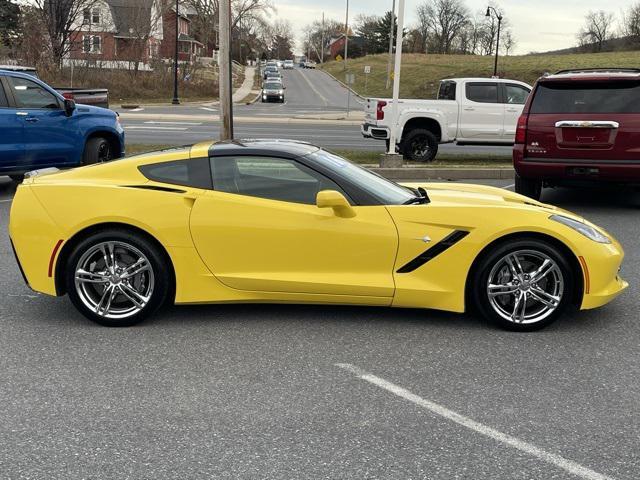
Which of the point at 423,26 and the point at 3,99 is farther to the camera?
the point at 423,26

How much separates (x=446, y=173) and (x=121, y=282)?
8945 millimetres

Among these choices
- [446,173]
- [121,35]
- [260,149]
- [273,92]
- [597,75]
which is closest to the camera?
[260,149]

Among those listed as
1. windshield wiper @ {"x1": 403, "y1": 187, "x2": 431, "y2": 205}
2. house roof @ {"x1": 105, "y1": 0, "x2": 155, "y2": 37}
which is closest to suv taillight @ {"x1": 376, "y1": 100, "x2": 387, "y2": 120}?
windshield wiper @ {"x1": 403, "y1": 187, "x2": 431, "y2": 205}

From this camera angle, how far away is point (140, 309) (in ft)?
15.6

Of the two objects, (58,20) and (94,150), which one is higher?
(58,20)

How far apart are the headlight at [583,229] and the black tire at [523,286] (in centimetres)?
22

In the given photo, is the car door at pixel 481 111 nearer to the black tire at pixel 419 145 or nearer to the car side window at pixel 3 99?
the black tire at pixel 419 145

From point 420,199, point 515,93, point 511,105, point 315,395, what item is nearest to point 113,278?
point 315,395

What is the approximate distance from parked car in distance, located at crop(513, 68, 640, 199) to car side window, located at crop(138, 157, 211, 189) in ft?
18.5

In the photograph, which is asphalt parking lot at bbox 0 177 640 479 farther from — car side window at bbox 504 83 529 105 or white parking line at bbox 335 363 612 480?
car side window at bbox 504 83 529 105

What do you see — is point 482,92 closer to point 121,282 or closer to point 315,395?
point 121,282

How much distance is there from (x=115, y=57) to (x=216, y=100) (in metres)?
10.1

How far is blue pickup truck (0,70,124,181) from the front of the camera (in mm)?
10094

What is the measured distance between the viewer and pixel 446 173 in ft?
41.6
